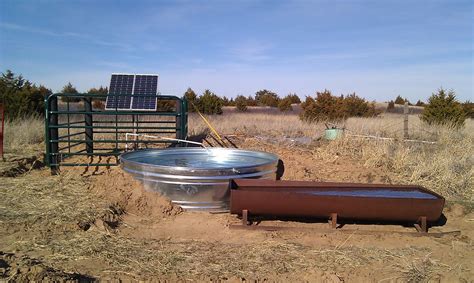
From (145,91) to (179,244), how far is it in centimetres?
632

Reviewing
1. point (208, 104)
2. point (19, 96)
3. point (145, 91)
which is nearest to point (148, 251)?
point (145, 91)

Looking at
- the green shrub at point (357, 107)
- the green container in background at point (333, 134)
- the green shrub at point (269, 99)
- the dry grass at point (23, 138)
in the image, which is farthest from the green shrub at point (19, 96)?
the green shrub at point (269, 99)

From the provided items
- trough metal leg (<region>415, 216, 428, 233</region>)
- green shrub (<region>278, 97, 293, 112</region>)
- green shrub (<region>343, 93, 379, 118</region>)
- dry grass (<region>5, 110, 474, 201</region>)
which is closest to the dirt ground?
trough metal leg (<region>415, 216, 428, 233</region>)

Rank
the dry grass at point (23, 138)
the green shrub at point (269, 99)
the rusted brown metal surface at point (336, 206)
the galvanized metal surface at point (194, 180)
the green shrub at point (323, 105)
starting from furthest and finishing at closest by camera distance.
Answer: the green shrub at point (269, 99), the green shrub at point (323, 105), the dry grass at point (23, 138), the galvanized metal surface at point (194, 180), the rusted brown metal surface at point (336, 206)

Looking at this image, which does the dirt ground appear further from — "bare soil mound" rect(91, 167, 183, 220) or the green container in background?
the green container in background

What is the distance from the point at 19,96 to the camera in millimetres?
20047

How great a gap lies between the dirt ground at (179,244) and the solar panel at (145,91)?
322cm

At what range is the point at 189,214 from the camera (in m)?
6.09

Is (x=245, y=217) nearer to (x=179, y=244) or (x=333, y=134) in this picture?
(x=179, y=244)

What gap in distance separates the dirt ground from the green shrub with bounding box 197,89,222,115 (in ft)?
78.0

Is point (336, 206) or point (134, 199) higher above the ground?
point (336, 206)

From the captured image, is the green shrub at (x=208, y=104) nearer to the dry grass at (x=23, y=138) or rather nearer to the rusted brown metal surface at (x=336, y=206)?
the dry grass at (x=23, y=138)

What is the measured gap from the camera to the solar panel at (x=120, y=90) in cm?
1001

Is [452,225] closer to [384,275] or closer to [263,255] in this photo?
[384,275]
